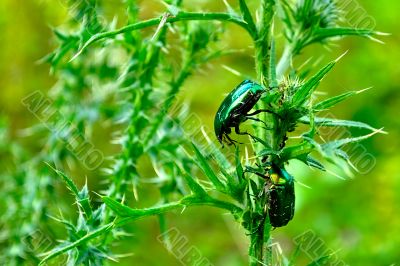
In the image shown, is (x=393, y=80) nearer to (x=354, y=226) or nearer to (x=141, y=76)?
(x=354, y=226)

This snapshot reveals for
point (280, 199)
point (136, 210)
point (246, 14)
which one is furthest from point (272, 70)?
point (136, 210)

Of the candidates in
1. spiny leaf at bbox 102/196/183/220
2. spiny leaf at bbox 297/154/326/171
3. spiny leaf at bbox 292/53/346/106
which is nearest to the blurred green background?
spiny leaf at bbox 102/196/183/220

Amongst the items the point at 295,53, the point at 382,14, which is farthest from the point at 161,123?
the point at 382,14

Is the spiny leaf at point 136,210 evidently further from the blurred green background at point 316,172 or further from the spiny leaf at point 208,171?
the blurred green background at point 316,172

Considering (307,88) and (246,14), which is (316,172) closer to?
(246,14)

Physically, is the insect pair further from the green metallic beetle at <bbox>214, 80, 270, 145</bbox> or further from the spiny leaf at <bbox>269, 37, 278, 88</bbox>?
the spiny leaf at <bbox>269, 37, 278, 88</bbox>

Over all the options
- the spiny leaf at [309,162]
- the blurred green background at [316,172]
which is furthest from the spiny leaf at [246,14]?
the blurred green background at [316,172]
